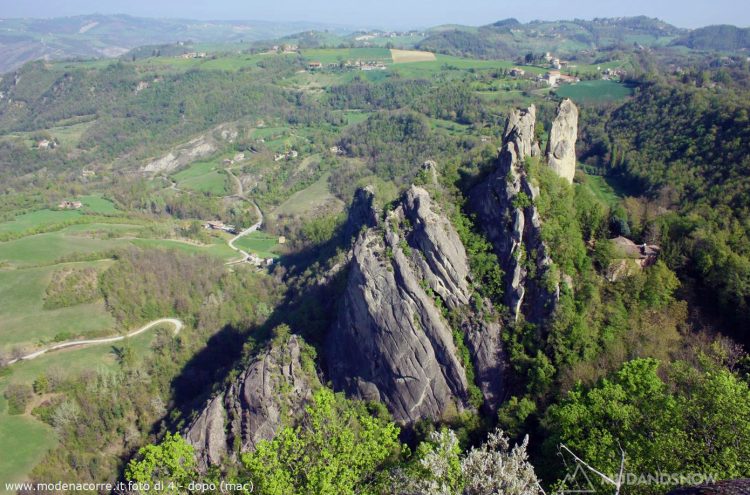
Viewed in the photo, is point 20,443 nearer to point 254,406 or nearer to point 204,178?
point 254,406

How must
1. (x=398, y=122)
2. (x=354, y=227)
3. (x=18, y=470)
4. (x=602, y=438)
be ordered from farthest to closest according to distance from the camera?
(x=398, y=122) < (x=354, y=227) < (x=18, y=470) < (x=602, y=438)

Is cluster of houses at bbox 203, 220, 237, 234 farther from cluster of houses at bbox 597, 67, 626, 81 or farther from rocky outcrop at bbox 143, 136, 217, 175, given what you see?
cluster of houses at bbox 597, 67, 626, 81

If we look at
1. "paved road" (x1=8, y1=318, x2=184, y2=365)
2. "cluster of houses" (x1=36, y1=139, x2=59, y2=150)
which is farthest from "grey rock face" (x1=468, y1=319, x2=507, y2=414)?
"cluster of houses" (x1=36, y1=139, x2=59, y2=150)

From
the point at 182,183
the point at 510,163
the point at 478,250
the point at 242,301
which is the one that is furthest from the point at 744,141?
the point at 182,183

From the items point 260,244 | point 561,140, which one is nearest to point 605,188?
point 561,140

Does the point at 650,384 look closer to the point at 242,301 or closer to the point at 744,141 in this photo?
the point at 744,141

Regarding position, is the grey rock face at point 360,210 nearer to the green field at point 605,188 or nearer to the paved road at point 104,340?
the green field at point 605,188
